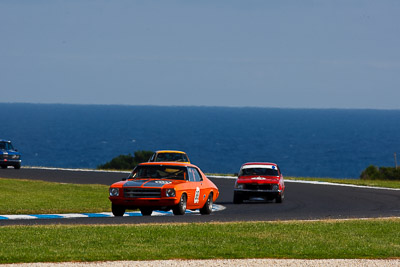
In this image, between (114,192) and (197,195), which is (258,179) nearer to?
(197,195)

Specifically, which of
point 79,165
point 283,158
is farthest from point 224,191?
point 283,158

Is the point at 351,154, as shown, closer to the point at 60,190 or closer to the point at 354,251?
the point at 60,190

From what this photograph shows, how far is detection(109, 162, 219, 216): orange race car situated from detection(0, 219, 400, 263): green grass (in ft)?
8.70

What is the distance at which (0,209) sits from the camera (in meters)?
24.7

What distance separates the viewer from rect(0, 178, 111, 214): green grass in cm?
2536

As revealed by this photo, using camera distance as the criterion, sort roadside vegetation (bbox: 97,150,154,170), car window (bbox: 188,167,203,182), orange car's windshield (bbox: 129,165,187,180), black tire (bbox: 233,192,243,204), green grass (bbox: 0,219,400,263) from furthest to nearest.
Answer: roadside vegetation (bbox: 97,150,154,170) → black tire (bbox: 233,192,243,204) → car window (bbox: 188,167,203,182) → orange car's windshield (bbox: 129,165,187,180) → green grass (bbox: 0,219,400,263)

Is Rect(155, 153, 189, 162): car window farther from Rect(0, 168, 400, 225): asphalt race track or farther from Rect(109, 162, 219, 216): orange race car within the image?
Rect(109, 162, 219, 216): orange race car

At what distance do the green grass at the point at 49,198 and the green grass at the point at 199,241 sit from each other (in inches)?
272

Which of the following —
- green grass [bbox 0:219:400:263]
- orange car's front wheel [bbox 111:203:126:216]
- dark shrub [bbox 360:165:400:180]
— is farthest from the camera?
dark shrub [bbox 360:165:400:180]

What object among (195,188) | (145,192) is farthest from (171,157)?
(145,192)

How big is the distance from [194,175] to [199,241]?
747cm

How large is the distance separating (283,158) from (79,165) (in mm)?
43011

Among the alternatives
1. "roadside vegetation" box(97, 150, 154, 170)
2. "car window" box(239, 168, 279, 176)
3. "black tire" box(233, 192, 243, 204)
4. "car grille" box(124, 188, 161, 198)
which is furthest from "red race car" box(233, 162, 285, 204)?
"roadside vegetation" box(97, 150, 154, 170)

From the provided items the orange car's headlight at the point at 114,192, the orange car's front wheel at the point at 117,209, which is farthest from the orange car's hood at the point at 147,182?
the orange car's front wheel at the point at 117,209
